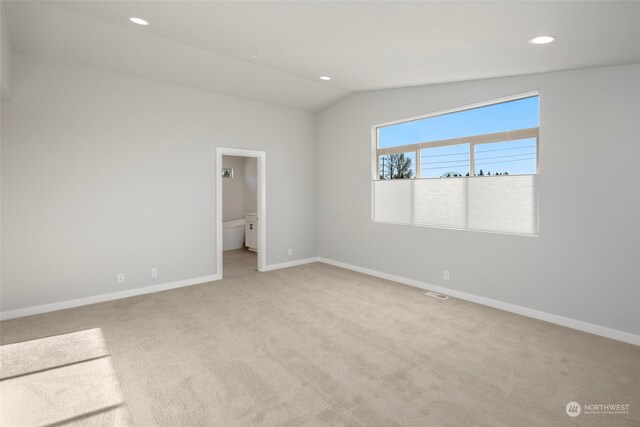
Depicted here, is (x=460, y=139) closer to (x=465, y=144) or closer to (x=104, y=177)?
(x=465, y=144)

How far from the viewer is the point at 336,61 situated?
12.6ft

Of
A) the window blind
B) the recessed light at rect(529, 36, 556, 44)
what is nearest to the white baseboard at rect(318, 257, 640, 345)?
the window blind

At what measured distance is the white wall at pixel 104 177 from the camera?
3.67m

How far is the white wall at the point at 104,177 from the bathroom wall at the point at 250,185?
3033 mm

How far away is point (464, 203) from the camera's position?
14.1 ft

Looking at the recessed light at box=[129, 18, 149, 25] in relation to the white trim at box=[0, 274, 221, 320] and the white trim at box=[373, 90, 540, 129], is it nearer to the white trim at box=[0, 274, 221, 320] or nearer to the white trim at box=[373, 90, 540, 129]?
the white trim at box=[0, 274, 221, 320]

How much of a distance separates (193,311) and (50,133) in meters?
2.68

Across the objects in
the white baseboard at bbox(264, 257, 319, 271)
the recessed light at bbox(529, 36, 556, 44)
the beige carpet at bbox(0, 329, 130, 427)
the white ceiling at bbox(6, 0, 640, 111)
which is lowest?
the beige carpet at bbox(0, 329, 130, 427)

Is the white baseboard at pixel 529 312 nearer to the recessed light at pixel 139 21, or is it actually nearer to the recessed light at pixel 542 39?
the recessed light at pixel 542 39

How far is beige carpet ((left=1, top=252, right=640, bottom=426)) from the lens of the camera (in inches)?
81.5

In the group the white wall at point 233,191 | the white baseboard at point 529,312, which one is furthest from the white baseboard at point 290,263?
the white wall at point 233,191

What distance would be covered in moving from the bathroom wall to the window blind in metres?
4.14

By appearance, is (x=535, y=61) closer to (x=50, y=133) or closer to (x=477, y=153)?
(x=477, y=153)

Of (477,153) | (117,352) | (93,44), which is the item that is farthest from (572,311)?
(93,44)
